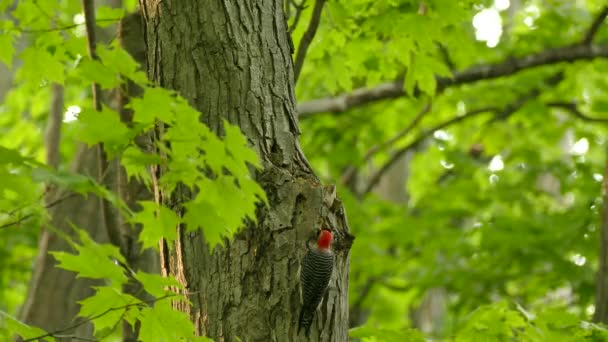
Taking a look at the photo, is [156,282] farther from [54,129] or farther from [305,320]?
[54,129]

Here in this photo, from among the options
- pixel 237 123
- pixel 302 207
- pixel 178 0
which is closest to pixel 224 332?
pixel 302 207

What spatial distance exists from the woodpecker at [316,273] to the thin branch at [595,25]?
3.22 meters

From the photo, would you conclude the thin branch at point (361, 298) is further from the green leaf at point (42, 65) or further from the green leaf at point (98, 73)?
the green leaf at point (98, 73)

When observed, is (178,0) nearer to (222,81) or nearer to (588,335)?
(222,81)

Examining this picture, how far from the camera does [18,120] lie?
8992 mm

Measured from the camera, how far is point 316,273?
2.44 meters

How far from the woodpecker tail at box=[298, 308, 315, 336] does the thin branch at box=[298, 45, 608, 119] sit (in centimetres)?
358

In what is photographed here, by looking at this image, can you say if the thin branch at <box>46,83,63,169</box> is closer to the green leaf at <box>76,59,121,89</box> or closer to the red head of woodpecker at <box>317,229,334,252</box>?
the green leaf at <box>76,59,121,89</box>

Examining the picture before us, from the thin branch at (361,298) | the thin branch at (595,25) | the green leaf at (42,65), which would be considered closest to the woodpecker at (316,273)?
the green leaf at (42,65)

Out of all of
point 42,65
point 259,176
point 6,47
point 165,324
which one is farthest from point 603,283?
point 6,47

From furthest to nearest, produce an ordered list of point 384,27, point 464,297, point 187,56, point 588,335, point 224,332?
1. point 464,297
2. point 384,27
3. point 588,335
4. point 187,56
5. point 224,332

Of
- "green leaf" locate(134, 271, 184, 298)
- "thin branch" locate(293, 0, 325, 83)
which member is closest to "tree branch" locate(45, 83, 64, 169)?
"thin branch" locate(293, 0, 325, 83)

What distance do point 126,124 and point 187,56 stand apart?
0.44m

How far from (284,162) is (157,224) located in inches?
17.3
